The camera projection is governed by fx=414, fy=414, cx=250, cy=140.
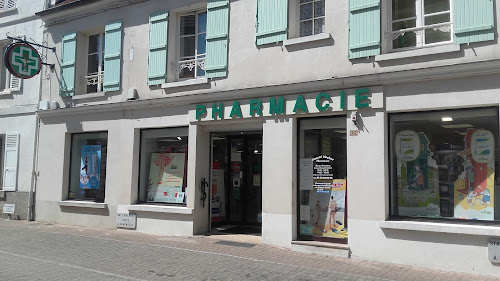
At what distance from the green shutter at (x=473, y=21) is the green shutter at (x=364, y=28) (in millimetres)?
1325

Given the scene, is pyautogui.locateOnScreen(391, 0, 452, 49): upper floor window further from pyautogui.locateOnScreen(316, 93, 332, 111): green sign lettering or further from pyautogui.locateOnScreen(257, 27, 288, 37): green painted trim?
pyautogui.locateOnScreen(257, 27, 288, 37): green painted trim

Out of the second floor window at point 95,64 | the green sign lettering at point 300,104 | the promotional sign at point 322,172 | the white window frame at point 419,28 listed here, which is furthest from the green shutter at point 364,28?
the second floor window at point 95,64

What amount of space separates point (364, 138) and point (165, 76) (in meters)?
5.27

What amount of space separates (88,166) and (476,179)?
32.5ft

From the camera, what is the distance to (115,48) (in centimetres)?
1138

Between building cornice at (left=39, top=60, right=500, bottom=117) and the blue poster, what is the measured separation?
3.93 feet

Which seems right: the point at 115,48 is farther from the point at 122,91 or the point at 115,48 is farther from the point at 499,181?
the point at 499,181

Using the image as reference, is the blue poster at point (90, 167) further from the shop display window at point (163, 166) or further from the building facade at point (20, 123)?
the building facade at point (20, 123)

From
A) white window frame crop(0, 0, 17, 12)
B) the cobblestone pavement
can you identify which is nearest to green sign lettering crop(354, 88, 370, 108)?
the cobblestone pavement

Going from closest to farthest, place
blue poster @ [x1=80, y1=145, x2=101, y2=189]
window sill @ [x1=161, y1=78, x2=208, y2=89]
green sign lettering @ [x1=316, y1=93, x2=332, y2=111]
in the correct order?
green sign lettering @ [x1=316, y1=93, x2=332, y2=111]
window sill @ [x1=161, y1=78, x2=208, y2=89]
blue poster @ [x1=80, y1=145, x2=101, y2=189]

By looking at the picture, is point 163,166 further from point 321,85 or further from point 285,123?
point 321,85

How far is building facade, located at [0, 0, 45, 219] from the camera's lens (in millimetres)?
12820

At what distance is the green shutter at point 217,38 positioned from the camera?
377 inches

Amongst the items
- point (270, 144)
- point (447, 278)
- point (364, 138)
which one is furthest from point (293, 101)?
point (447, 278)
